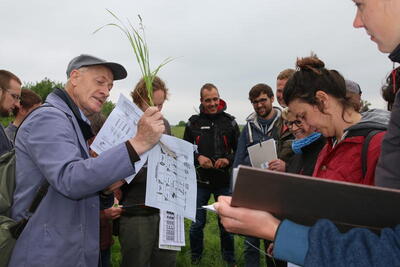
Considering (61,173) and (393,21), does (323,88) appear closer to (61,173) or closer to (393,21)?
(393,21)

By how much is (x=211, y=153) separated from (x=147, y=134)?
327 centimetres

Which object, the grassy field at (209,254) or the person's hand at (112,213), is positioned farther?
the grassy field at (209,254)

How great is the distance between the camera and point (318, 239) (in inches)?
42.7

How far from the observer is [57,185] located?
1907 mm

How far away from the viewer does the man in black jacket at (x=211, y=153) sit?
5.04 meters

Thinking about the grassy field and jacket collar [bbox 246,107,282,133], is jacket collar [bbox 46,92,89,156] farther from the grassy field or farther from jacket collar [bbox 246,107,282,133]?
jacket collar [bbox 246,107,282,133]

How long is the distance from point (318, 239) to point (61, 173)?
1.37m

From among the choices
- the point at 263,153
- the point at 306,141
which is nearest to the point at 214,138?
the point at 263,153

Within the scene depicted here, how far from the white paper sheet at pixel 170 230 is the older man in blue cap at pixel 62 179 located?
38 centimetres

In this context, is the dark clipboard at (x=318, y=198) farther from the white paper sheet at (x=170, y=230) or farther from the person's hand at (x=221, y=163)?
the person's hand at (x=221, y=163)

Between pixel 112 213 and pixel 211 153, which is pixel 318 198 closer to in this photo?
pixel 112 213

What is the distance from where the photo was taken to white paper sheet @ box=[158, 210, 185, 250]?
7.03ft

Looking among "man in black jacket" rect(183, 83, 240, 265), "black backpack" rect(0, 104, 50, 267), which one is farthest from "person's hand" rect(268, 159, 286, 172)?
A: "black backpack" rect(0, 104, 50, 267)

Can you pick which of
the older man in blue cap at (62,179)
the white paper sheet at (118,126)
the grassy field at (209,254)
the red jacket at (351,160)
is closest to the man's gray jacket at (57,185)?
the older man in blue cap at (62,179)
